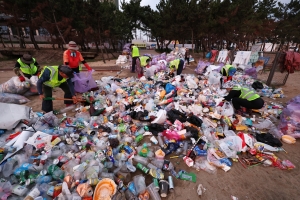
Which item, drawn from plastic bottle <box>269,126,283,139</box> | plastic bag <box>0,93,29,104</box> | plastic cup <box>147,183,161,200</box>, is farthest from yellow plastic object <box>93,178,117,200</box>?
plastic bag <box>0,93,29,104</box>

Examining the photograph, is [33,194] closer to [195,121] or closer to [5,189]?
[5,189]

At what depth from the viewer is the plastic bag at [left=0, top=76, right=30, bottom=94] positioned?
4.09 metres

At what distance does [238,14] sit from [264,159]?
48.0 ft

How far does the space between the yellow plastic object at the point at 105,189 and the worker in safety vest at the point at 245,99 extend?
3.08 m

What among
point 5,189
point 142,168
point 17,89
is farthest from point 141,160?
point 17,89

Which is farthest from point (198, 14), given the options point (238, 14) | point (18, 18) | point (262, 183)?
point (18, 18)

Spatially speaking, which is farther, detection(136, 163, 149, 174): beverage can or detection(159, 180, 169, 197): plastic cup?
detection(136, 163, 149, 174): beverage can

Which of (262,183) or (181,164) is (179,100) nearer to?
(181,164)

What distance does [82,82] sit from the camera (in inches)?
168

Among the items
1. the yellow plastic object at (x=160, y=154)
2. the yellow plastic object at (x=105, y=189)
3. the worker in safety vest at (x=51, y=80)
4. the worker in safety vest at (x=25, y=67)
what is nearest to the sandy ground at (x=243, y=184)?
the yellow plastic object at (x=160, y=154)

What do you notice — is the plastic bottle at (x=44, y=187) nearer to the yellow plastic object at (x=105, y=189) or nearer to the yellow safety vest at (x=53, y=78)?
the yellow plastic object at (x=105, y=189)

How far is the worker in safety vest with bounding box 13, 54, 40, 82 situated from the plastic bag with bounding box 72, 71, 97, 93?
1.49m

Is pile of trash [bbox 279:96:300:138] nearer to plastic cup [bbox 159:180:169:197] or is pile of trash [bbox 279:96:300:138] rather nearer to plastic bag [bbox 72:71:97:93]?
plastic cup [bbox 159:180:169:197]

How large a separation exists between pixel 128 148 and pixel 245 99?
276cm
